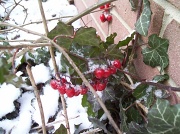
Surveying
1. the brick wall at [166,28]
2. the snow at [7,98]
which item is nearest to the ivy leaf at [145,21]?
the brick wall at [166,28]

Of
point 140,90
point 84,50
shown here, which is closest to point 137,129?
point 140,90

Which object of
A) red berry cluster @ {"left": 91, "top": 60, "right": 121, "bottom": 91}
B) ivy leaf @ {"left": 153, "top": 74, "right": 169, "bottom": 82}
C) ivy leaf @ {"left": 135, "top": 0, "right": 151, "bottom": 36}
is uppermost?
ivy leaf @ {"left": 135, "top": 0, "right": 151, "bottom": 36}

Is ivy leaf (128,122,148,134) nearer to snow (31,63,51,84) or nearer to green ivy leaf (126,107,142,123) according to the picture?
green ivy leaf (126,107,142,123)

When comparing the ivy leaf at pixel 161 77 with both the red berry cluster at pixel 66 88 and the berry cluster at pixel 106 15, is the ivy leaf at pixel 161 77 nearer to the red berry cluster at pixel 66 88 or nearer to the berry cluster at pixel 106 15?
the red berry cluster at pixel 66 88

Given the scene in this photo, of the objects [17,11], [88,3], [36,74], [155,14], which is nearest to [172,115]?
[155,14]

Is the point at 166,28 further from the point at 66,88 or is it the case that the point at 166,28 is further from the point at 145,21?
the point at 66,88

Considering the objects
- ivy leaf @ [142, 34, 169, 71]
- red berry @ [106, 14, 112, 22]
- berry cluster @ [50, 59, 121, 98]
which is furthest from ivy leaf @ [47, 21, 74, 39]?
red berry @ [106, 14, 112, 22]
